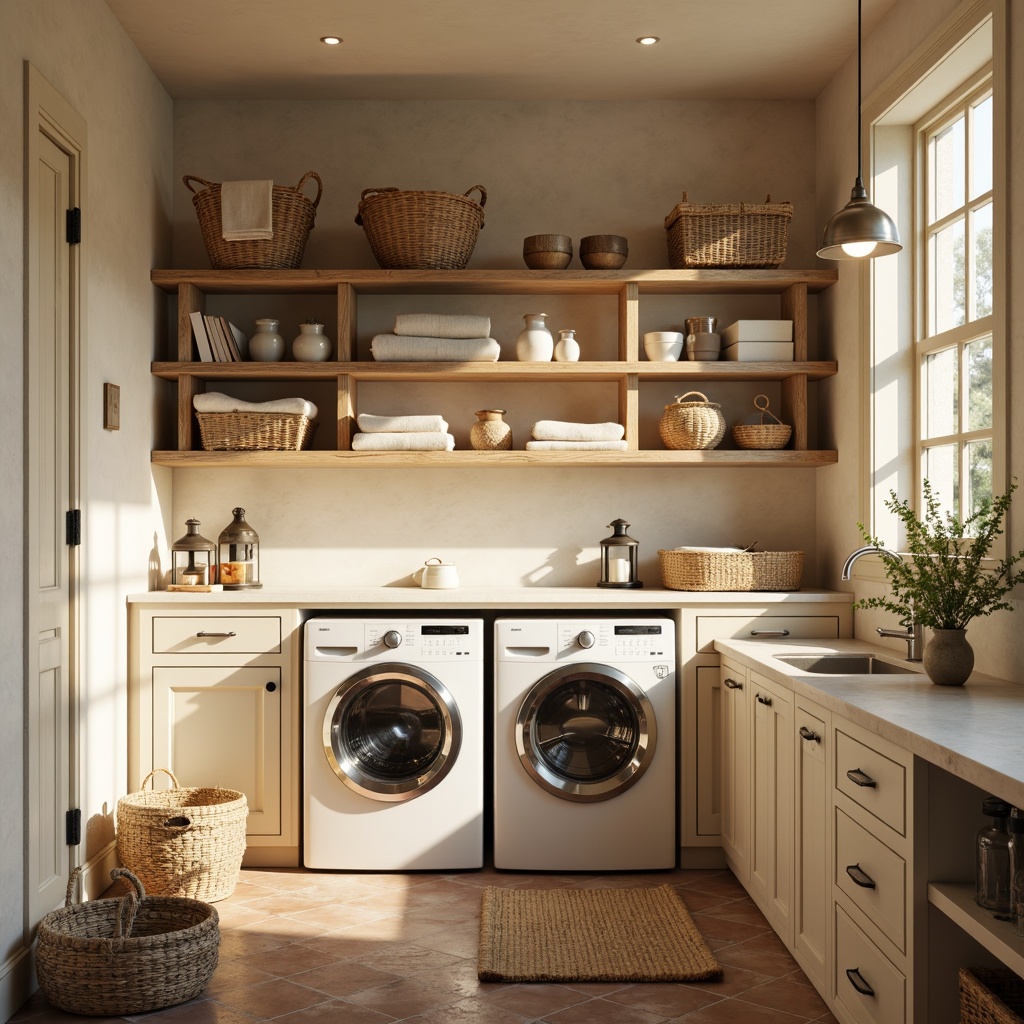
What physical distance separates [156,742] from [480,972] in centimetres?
151

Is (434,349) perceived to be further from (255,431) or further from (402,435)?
(255,431)

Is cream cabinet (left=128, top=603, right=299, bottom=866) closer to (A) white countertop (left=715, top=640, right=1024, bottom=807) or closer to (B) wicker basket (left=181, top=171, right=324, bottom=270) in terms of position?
(B) wicker basket (left=181, top=171, right=324, bottom=270)

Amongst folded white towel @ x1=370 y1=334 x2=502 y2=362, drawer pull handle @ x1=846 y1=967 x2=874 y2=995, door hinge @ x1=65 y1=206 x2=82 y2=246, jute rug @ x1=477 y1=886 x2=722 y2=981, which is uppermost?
door hinge @ x1=65 y1=206 x2=82 y2=246

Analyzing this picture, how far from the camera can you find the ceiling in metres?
3.50

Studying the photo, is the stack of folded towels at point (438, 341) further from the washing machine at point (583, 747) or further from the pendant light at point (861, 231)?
the pendant light at point (861, 231)

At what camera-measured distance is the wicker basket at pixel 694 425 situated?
155 inches

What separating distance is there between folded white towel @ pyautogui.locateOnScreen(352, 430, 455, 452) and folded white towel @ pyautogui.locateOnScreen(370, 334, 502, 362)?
11.2 inches

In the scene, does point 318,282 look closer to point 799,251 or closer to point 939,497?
point 799,251

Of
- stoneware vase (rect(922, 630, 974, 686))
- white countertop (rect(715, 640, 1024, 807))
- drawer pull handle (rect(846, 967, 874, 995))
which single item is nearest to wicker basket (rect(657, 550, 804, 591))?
white countertop (rect(715, 640, 1024, 807))

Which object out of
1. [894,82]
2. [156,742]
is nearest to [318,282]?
[156,742]

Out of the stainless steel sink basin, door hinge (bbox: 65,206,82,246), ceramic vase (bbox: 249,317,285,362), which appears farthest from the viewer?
ceramic vase (bbox: 249,317,285,362)

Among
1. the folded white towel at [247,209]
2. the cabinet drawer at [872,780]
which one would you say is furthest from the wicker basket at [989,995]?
the folded white towel at [247,209]

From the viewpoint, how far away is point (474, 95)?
4.21 m

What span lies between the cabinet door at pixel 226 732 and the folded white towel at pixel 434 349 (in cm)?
122
